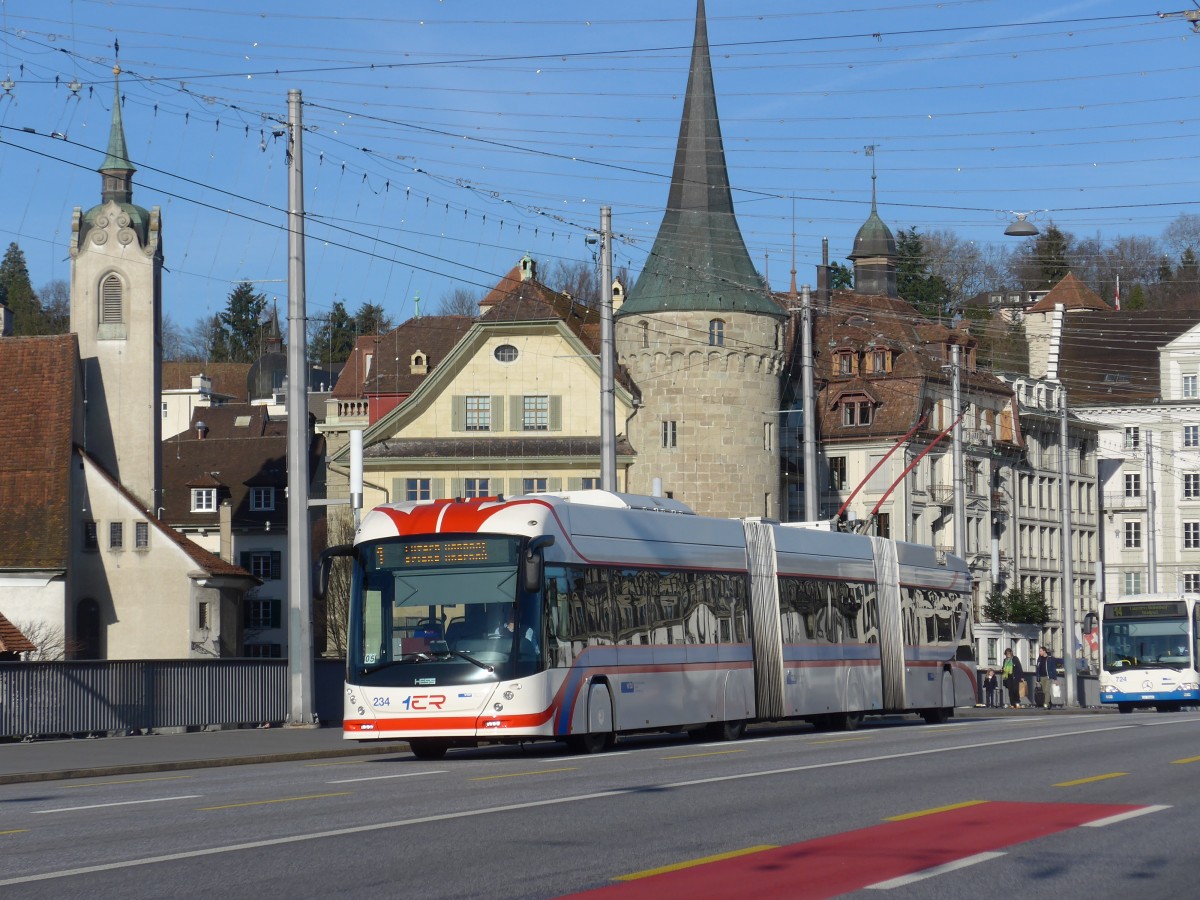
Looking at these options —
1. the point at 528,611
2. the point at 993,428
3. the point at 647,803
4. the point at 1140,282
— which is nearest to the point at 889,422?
the point at 993,428

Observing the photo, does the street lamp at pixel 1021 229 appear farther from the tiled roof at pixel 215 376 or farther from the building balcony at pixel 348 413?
the tiled roof at pixel 215 376

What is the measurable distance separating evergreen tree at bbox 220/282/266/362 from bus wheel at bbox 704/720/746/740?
396 ft

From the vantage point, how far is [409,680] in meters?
22.4

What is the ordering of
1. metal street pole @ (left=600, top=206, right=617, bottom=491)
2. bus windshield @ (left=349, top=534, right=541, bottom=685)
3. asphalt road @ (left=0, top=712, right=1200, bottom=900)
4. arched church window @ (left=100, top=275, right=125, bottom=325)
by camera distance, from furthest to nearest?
arched church window @ (left=100, top=275, right=125, bottom=325) → metal street pole @ (left=600, top=206, right=617, bottom=491) → bus windshield @ (left=349, top=534, right=541, bottom=685) → asphalt road @ (left=0, top=712, right=1200, bottom=900)

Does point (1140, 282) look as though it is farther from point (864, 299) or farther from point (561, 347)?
point (561, 347)

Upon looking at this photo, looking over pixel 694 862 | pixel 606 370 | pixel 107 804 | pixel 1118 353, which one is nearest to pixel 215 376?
pixel 1118 353

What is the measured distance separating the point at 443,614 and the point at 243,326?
424 feet

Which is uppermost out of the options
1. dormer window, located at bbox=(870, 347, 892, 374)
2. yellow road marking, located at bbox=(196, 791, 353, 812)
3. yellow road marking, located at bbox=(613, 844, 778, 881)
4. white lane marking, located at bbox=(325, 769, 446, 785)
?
dormer window, located at bbox=(870, 347, 892, 374)

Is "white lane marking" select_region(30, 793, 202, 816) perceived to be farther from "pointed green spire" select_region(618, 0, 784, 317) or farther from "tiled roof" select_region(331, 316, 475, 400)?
"tiled roof" select_region(331, 316, 475, 400)

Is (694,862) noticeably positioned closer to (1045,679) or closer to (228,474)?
(1045,679)

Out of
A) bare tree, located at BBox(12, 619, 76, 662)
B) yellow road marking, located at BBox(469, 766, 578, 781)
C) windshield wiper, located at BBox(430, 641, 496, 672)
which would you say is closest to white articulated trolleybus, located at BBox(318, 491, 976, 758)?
windshield wiper, located at BBox(430, 641, 496, 672)

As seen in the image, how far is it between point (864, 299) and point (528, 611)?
7654 cm

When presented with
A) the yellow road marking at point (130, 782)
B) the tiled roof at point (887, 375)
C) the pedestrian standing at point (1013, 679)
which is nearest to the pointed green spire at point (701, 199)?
the tiled roof at point (887, 375)

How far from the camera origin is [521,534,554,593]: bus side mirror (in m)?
22.0
